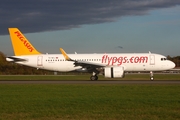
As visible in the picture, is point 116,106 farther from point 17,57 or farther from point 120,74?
point 17,57

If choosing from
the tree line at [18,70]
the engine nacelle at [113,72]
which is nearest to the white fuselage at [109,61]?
the engine nacelle at [113,72]

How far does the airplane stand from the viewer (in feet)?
130

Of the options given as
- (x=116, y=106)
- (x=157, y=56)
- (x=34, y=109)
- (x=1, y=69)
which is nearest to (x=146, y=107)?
(x=116, y=106)

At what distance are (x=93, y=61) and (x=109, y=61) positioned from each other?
79.9 inches

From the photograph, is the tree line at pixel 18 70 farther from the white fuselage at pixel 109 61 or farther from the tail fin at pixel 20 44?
the white fuselage at pixel 109 61

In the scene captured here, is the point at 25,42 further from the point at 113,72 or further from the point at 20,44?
the point at 113,72

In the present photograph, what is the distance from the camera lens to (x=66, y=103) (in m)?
15.0

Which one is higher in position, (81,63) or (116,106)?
(81,63)

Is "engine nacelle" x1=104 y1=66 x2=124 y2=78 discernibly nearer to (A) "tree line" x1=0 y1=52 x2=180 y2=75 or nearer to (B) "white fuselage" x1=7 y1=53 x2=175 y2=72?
(B) "white fuselage" x1=7 y1=53 x2=175 y2=72

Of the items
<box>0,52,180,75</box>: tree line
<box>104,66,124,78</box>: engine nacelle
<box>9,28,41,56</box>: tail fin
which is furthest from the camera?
<box>0,52,180,75</box>: tree line

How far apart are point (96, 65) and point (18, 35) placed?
40.4ft

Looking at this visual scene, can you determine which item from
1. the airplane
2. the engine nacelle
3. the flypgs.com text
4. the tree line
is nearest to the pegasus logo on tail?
the airplane

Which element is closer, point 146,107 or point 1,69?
point 146,107

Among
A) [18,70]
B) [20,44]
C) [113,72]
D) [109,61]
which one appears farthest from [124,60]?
[18,70]
